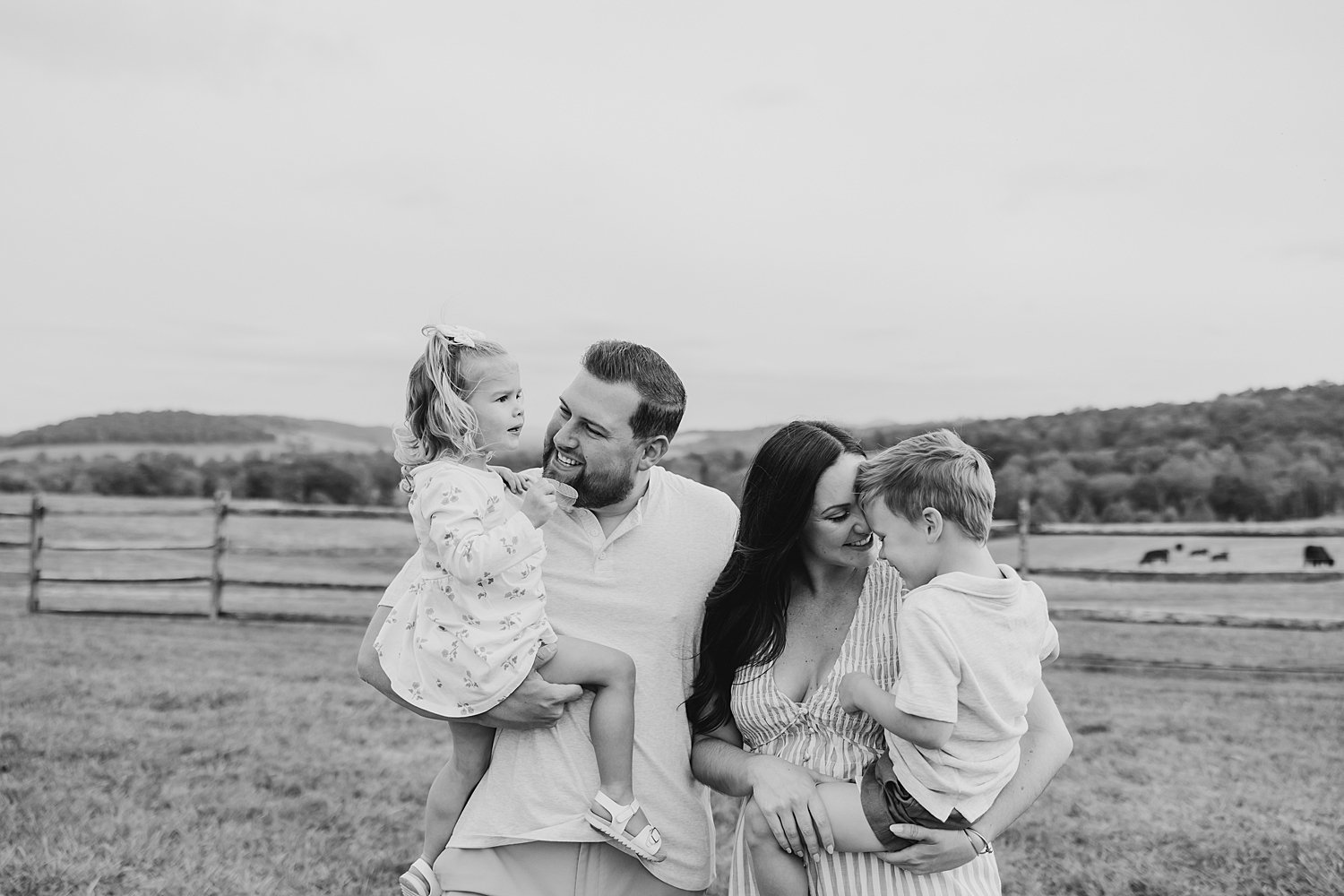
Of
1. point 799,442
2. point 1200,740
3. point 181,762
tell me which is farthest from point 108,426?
point 799,442

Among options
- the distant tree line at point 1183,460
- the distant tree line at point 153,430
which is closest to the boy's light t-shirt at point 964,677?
the distant tree line at point 1183,460

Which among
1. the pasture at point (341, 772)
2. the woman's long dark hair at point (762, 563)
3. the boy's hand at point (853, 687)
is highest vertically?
the woman's long dark hair at point (762, 563)

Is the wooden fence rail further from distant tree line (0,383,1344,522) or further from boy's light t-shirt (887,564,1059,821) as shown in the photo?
boy's light t-shirt (887,564,1059,821)

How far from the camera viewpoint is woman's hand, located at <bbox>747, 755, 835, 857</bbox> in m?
2.06

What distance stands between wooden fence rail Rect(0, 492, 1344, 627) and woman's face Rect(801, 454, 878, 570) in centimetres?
976

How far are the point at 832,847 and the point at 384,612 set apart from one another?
1235 millimetres

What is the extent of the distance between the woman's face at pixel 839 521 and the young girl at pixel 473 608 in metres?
0.51

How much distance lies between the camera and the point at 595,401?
2.32 meters

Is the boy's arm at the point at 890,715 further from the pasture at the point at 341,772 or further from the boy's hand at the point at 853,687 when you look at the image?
the pasture at the point at 341,772

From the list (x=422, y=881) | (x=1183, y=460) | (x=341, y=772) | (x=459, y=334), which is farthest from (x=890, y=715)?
(x=1183, y=460)

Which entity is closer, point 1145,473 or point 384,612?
point 384,612

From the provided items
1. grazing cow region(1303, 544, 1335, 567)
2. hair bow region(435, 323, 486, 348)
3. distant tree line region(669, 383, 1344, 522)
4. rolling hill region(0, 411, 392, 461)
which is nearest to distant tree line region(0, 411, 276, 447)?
rolling hill region(0, 411, 392, 461)

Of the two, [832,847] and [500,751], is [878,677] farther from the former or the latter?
[500,751]

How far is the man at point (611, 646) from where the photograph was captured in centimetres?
226
